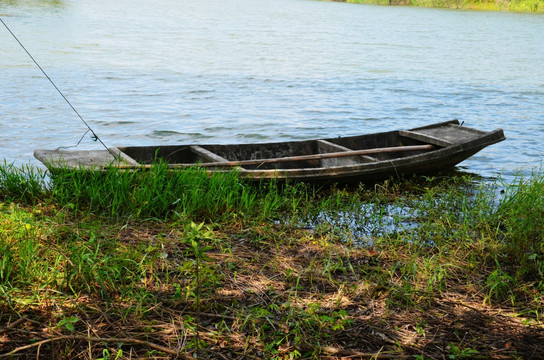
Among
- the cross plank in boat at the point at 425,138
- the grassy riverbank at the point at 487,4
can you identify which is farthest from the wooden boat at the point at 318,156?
the grassy riverbank at the point at 487,4

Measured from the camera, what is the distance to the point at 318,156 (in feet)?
21.4

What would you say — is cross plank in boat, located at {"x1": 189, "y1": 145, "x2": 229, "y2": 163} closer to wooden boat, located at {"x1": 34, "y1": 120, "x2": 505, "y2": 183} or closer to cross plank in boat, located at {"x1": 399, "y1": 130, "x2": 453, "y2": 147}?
wooden boat, located at {"x1": 34, "y1": 120, "x2": 505, "y2": 183}

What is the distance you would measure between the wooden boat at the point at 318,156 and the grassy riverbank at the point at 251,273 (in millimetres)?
254

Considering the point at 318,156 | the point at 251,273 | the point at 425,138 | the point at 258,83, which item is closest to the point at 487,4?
the point at 258,83

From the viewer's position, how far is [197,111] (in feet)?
39.8

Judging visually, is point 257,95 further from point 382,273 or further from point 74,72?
point 382,273

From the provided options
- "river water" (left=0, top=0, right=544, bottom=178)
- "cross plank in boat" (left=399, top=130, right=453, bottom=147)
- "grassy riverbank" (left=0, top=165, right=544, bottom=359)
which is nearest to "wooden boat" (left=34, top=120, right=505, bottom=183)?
"cross plank in boat" (left=399, top=130, right=453, bottom=147)

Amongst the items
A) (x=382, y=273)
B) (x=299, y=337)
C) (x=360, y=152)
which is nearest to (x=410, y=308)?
(x=382, y=273)

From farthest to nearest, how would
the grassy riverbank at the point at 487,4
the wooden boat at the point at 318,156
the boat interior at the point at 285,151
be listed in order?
the grassy riverbank at the point at 487,4
the boat interior at the point at 285,151
the wooden boat at the point at 318,156

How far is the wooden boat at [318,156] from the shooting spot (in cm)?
584

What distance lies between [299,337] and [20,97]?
10.7 metres

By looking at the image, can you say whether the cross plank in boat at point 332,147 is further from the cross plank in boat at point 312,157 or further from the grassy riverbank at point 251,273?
the grassy riverbank at point 251,273

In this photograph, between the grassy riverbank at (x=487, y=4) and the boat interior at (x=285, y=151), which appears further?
the grassy riverbank at (x=487, y=4)

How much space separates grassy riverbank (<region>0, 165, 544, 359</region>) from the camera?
3188 mm
